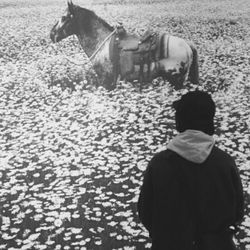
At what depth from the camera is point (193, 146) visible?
189 centimetres

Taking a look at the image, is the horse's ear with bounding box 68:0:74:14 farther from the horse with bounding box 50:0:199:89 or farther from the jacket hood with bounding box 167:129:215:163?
the jacket hood with bounding box 167:129:215:163

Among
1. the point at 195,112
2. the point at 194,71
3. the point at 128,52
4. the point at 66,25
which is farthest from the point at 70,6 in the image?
the point at 195,112

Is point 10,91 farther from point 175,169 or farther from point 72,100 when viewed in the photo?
point 175,169

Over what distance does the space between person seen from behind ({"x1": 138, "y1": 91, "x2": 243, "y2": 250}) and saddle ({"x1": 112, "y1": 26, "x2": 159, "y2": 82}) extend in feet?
15.2

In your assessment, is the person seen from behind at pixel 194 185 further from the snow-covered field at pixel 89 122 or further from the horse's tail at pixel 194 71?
the horse's tail at pixel 194 71

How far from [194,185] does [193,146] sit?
0.20 meters

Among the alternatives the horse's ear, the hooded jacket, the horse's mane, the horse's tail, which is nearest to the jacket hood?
the hooded jacket

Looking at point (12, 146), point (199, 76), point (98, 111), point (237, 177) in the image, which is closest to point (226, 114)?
point (199, 76)

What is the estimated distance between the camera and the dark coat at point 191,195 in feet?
6.30

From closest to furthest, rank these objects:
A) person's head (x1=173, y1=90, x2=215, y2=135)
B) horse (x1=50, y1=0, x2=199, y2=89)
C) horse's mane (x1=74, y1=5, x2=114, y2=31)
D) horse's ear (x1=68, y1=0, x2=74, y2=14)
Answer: person's head (x1=173, y1=90, x2=215, y2=135)
horse (x1=50, y1=0, x2=199, y2=89)
horse's ear (x1=68, y1=0, x2=74, y2=14)
horse's mane (x1=74, y1=5, x2=114, y2=31)

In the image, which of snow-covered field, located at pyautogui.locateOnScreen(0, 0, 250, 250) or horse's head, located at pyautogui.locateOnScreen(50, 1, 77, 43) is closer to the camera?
snow-covered field, located at pyautogui.locateOnScreen(0, 0, 250, 250)

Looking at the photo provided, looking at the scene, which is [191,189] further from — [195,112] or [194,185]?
[195,112]

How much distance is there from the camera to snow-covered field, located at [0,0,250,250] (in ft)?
13.9

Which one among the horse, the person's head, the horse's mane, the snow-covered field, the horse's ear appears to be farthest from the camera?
the horse's mane
